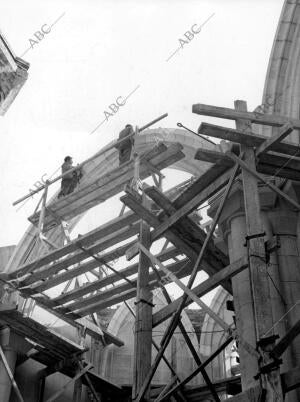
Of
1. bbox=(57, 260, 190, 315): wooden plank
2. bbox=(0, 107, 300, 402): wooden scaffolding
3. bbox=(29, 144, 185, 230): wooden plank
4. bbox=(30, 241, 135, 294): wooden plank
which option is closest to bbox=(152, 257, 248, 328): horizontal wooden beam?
bbox=(0, 107, 300, 402): wooden scaffolding

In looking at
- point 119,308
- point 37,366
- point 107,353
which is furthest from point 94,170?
point 37,366

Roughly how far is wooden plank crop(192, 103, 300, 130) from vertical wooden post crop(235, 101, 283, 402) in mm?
231

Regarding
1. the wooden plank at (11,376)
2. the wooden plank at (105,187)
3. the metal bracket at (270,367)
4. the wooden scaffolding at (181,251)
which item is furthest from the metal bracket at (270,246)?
the wooden plank at (11,376)

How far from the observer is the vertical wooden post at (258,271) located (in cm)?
750

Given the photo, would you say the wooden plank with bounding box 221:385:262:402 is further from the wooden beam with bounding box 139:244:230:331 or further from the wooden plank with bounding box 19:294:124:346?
the wooden plank with bounding box 19:294:124:346

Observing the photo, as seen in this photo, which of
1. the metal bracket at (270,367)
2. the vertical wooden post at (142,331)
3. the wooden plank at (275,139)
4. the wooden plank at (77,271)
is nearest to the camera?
the metal bracket at (270,367)

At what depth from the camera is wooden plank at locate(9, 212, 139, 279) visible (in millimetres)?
12305

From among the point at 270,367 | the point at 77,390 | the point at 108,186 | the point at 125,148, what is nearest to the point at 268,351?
the point at 270,367

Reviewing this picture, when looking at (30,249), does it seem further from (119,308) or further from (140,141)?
(140,141)

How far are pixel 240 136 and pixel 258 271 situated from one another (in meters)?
2.32

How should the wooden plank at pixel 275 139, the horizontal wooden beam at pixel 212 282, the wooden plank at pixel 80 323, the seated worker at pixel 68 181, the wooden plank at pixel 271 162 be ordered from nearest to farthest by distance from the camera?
the horizontal wooden beam at pixel 212 282
the wooden plank at pixel 275 139
the wooden plank at pixel 271 162
the wooden plank at pixel 80 323
the seated worker at pixel 68 181

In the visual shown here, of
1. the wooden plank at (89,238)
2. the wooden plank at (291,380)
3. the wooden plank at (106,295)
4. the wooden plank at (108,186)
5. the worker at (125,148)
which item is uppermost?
the worker at (125,148)

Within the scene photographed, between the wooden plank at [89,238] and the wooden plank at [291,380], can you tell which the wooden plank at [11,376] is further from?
the wooden plank at [291,380]

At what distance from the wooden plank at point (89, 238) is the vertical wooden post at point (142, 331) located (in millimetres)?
1222
